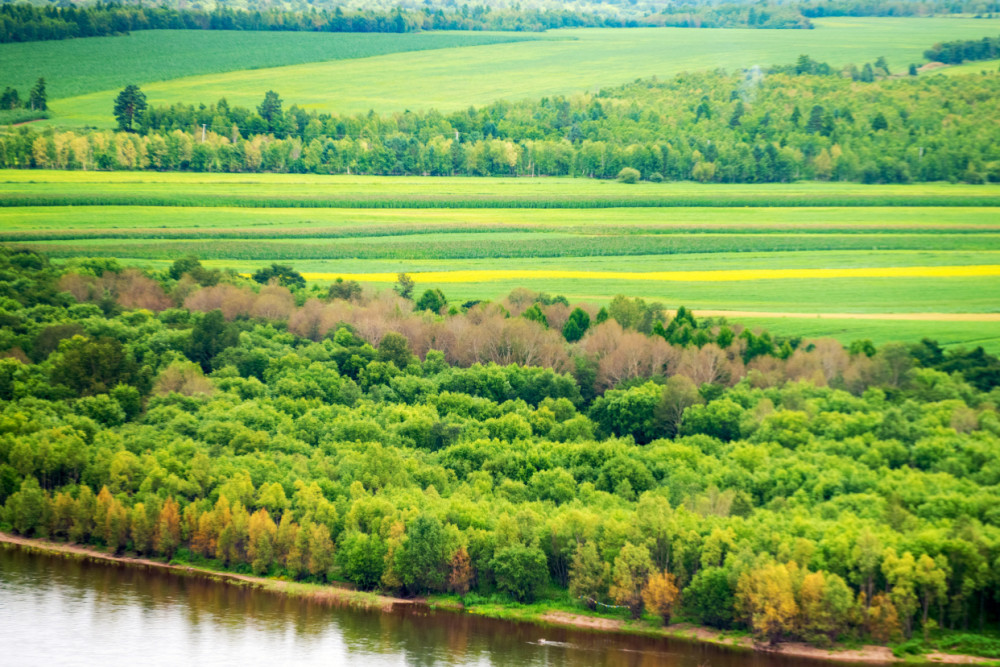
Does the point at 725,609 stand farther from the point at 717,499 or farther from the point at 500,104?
the point at 500,104

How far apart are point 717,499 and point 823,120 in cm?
11435

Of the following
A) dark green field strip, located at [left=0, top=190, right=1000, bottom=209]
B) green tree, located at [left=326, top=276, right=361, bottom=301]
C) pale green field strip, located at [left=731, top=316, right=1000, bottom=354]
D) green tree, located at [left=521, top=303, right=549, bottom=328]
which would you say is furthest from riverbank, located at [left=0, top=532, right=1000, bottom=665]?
dark green field strip, located at [left=0, top=190, right=1000, bottom=209]

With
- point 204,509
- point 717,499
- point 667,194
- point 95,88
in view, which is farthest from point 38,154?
point 717,499

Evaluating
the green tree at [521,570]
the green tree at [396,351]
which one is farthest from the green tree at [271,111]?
the green tree at [521,570]

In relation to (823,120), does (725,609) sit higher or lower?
lower

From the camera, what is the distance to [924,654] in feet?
172

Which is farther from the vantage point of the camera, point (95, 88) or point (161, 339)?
point (95, 88)

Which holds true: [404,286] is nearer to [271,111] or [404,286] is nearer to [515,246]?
[515,246]

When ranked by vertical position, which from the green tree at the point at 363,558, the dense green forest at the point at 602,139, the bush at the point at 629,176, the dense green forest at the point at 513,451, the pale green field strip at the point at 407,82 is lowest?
the green tree at the point at 363,558

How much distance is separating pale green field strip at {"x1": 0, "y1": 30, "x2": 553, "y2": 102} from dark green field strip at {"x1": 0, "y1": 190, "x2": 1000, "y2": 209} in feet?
117

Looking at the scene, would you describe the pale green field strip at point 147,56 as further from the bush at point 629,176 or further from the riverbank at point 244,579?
the riverbank at point 244,579

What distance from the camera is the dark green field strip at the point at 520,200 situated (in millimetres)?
139750

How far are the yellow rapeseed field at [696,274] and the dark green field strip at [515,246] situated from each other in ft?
23.9

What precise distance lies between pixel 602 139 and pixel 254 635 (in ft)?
404
